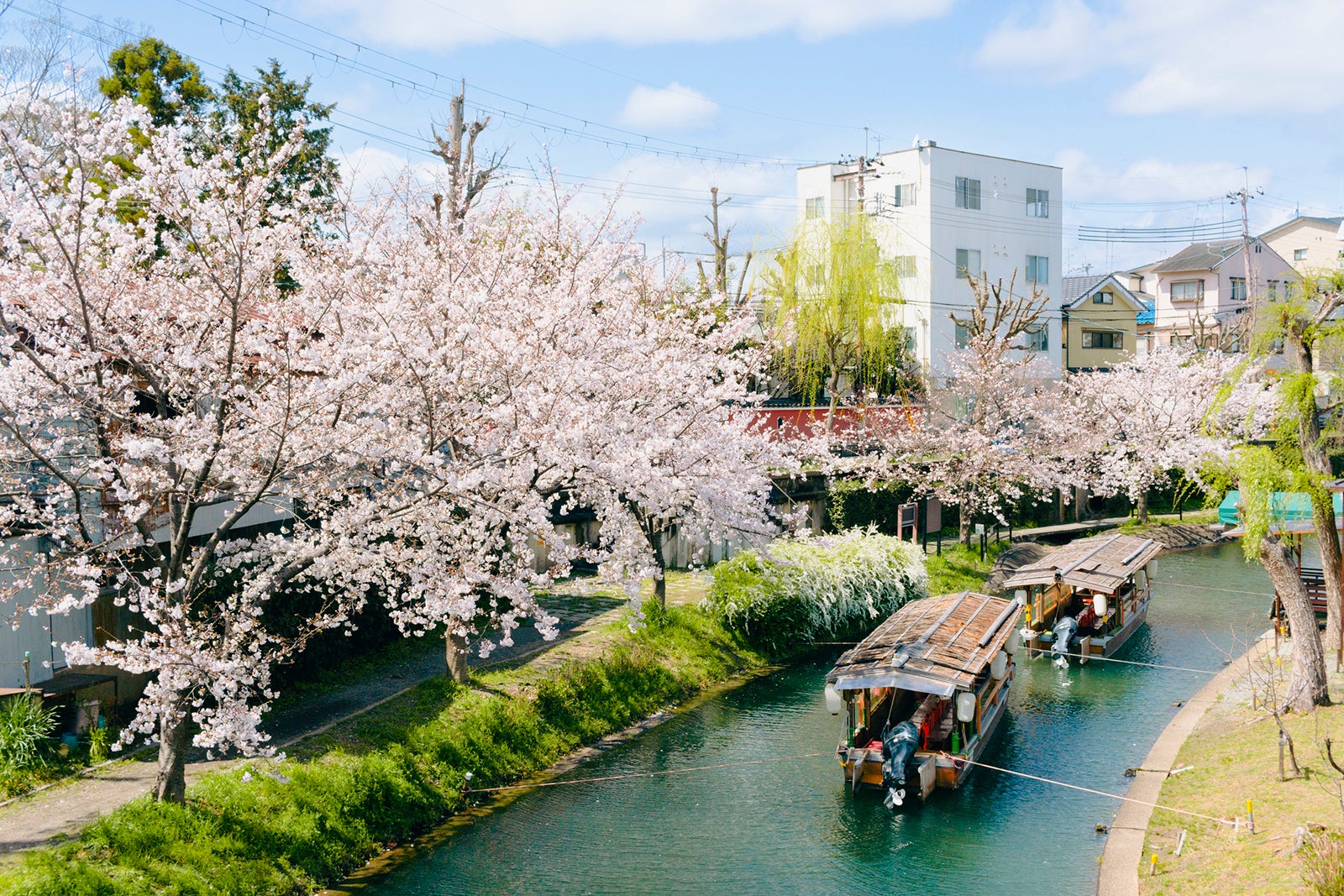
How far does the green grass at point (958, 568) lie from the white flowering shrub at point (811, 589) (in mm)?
2990

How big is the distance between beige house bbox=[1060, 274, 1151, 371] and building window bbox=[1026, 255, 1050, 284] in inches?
134

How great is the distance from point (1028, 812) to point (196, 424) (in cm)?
1289

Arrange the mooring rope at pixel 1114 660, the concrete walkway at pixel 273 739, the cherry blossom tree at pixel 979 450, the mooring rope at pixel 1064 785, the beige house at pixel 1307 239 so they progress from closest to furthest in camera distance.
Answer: the concrete walkway at pixel 273 739, the mooring rope at pixel 1064 785, the mooring rope at pixel 1114 660, the cherry blossom tree at pixel 979 450, the beige house at pixel 1307 239

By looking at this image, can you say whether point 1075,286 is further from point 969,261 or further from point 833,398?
point 833,398

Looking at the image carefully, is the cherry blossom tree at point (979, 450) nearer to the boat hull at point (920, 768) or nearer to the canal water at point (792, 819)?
the canal water at point (792, 819)

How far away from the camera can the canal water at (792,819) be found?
14.0 m

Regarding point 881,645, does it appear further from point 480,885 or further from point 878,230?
point 878,230

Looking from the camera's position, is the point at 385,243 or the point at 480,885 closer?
the point at 480,885

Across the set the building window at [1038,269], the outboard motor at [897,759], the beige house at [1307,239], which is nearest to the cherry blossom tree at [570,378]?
the outboard motor at [897,759]

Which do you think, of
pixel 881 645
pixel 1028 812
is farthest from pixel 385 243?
pixel 1028 812

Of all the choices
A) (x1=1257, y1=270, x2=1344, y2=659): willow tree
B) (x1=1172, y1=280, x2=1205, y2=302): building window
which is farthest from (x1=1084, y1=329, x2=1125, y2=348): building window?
(x1=1257, y1=270, x2=1344, y2=659): willow tree

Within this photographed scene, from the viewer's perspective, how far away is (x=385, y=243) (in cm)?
2423

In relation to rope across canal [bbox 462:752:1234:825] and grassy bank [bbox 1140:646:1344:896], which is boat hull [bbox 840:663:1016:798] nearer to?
rope across canal [bbox 462:752:1234:825]

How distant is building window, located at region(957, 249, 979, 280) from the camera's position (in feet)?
165
